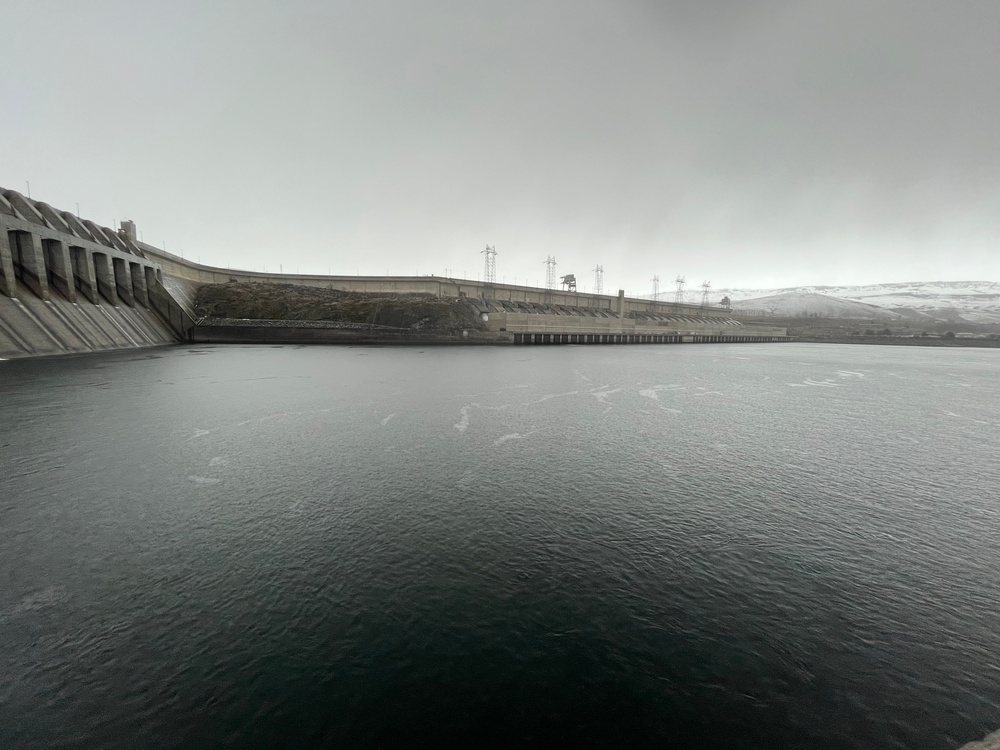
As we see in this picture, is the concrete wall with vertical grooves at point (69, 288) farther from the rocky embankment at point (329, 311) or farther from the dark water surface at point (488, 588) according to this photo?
the dark water surface at point (488, 588)

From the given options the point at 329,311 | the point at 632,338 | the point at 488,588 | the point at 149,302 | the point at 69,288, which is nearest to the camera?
the point at 488,588

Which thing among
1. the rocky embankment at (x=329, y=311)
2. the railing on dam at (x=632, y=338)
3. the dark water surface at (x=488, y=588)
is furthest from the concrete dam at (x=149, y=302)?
the dark water surface at (x=488, y=588)

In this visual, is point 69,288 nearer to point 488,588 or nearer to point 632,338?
point 488,588

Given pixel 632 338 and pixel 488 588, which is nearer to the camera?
pixel 488 588

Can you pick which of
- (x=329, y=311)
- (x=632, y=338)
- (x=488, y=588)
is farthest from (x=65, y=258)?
(x=632, y=338)

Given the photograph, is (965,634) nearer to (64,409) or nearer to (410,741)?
(410,741)

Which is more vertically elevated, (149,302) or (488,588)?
(149,302)
